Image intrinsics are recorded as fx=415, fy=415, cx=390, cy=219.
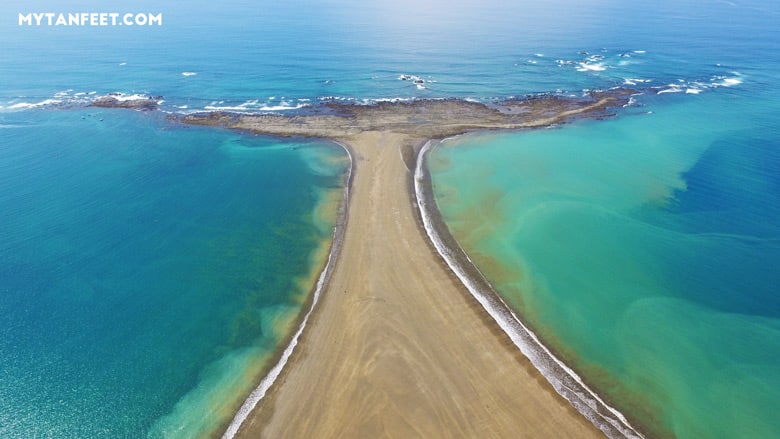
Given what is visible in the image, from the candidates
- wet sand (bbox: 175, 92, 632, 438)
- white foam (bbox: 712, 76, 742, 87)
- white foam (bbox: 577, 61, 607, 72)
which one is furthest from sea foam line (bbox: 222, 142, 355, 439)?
white foam (bbox: 712, 76, 742, 87)

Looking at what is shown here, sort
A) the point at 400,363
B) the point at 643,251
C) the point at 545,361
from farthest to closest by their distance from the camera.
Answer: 1. the point at 643,251
2. the point at 545,361
3. the point at 400,363

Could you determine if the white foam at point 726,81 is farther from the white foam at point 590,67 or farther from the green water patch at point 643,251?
the white foam at point 590,67

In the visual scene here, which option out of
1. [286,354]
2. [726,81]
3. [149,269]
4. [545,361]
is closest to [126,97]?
[149,269]

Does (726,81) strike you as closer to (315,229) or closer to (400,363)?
(315,229)

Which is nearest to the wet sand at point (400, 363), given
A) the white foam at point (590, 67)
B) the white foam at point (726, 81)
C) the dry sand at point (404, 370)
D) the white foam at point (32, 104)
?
the dry sand at point (404, 370)

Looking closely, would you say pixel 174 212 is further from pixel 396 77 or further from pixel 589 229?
pixel 396 77
